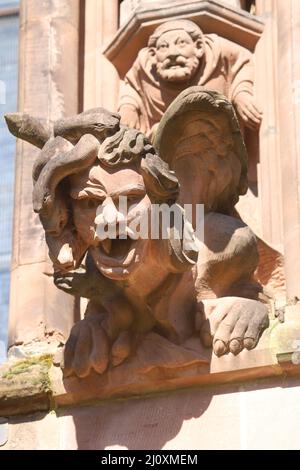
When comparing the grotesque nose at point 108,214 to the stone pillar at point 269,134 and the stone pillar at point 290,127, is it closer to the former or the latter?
the stone pillar at point 290,127

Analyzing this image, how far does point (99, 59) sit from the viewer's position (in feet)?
24.1

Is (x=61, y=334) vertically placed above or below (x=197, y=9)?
below

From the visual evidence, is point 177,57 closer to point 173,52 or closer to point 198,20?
point 173,52

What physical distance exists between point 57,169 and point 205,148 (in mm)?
600

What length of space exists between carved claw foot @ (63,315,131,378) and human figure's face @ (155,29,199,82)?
107 centimetres

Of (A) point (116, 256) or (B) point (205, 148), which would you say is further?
(B) point (205, 148)

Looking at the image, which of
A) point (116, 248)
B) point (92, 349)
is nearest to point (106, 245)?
point (116, 248)

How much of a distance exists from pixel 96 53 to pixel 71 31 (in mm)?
106

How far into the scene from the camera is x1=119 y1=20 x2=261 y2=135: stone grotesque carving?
7.04 meters

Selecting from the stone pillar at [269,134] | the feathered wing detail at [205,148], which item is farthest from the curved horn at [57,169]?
the stone pillar at [269,134]

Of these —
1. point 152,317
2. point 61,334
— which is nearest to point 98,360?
point 152,317

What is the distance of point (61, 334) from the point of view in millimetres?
6746

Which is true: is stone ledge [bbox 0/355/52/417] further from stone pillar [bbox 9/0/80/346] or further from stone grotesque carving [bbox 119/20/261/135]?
stone grotesque carving [bbox 119/20/261/135]
